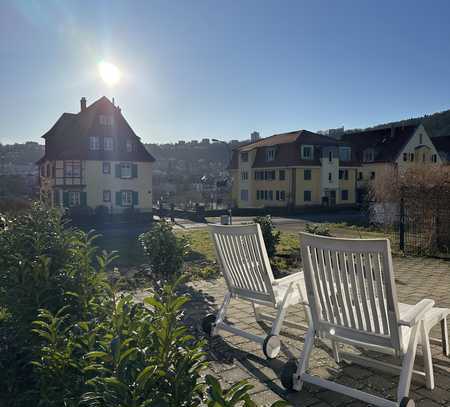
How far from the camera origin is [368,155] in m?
46.3

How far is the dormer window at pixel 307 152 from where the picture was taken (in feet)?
135

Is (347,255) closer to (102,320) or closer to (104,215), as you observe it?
(102,320)

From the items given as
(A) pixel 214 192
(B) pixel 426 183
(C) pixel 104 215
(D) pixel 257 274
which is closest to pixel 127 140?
(C) pixel 104 215

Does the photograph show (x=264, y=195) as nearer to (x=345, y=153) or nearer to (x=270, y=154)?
(x=270, y=154)

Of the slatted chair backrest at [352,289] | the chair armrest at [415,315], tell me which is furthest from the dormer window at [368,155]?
the slatted chair backrest at [352,289]

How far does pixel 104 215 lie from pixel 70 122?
12.1m

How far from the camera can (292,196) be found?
41.2m

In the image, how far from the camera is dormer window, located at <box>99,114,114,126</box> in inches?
1357

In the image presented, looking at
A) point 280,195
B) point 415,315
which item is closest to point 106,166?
point 280,195

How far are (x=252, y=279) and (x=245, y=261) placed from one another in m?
0.20

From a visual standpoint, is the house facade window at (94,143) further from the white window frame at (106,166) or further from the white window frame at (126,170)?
the white window frame at (126,170)

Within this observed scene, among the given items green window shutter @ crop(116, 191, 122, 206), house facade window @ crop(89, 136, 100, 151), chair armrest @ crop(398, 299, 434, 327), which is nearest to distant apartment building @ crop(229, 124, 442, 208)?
green window shutter @ crop(116, 191, 122, 206)

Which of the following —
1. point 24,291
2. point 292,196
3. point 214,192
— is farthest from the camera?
point 214,192

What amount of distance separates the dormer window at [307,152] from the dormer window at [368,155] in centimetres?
856
